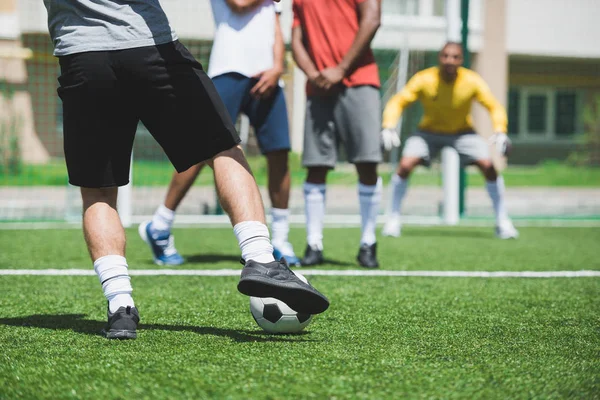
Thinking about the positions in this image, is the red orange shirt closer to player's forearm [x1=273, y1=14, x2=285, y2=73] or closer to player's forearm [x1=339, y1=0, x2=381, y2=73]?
player's forearm [x1=339, y1=0, x2=381, y2=73]

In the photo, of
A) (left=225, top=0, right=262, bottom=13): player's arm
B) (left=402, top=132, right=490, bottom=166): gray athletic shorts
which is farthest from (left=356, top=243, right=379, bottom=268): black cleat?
(left=402, top=132, right=490, bottom=166): gray athletic shorts

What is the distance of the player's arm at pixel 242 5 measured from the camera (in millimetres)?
4777

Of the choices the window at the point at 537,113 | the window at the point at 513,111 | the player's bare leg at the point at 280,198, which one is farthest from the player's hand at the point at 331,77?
the window at the point at 537,113

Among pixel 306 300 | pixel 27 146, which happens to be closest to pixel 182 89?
pixel 306 300

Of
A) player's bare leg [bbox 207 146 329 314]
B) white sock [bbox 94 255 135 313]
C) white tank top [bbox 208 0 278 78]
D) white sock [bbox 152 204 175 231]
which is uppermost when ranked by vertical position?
white tank top [bbox 208 0 278 78]

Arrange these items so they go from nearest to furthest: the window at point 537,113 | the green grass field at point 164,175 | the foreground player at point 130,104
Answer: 1. the foreground player at point 130,104
2. the green grass field at point 164,175
3. the window at point 537,113

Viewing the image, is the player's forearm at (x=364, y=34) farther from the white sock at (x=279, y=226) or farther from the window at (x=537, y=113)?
the window at (x=537, y=113)

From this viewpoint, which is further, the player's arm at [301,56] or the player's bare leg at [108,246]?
the player's arm at [301,56]

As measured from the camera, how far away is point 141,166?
913 centimetres

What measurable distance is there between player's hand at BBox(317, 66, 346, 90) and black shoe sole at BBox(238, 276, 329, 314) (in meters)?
2.45

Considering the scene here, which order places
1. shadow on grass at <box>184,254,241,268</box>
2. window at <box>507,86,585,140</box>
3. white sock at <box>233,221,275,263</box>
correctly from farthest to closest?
window at <box>507,86,585,140</box>, shadow on grass at <box>184,254,241,268</box>, white sock at <box>233,221,275,263</box>

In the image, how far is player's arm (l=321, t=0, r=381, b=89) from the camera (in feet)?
16.0

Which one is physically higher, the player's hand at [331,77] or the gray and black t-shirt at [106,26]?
the gray and black t-shirt at [106,26]

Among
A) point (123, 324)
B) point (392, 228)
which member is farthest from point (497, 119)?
point (123, 324)
